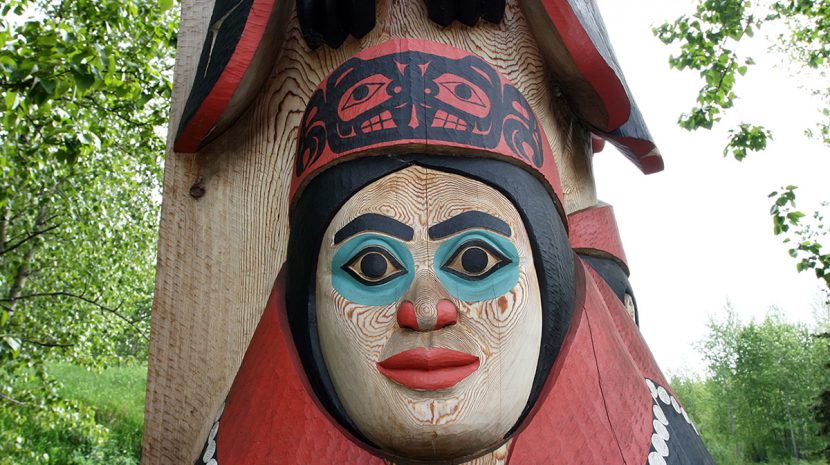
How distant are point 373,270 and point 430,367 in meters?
0.22

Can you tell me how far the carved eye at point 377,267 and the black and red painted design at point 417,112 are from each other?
21cm

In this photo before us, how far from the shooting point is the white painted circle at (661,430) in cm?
134

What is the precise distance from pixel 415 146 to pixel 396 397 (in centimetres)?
49

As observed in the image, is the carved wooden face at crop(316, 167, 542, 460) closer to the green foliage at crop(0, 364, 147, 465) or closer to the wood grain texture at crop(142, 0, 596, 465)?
the wood grain texture at crop(142, 0, 596, 465)

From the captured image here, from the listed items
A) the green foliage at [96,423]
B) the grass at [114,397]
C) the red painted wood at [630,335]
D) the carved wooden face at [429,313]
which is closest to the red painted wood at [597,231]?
the red painted wood at [630,335]

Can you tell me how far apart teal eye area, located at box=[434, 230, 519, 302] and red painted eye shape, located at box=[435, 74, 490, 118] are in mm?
278

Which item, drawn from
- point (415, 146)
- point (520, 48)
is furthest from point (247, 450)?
point (520, 48)

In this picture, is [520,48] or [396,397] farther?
[520,48]

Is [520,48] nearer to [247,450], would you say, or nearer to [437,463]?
[437,463]

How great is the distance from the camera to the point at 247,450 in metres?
1.24

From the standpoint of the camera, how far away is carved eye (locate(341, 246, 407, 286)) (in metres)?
1.23

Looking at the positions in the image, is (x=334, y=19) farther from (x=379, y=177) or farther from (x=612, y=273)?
(x=612, y=273)

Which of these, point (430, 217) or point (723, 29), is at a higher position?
point (723, 29)

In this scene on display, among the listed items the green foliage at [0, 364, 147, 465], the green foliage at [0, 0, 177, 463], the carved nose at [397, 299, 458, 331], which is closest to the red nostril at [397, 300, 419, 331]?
the carved nose at [397, 299, 458, 331]
